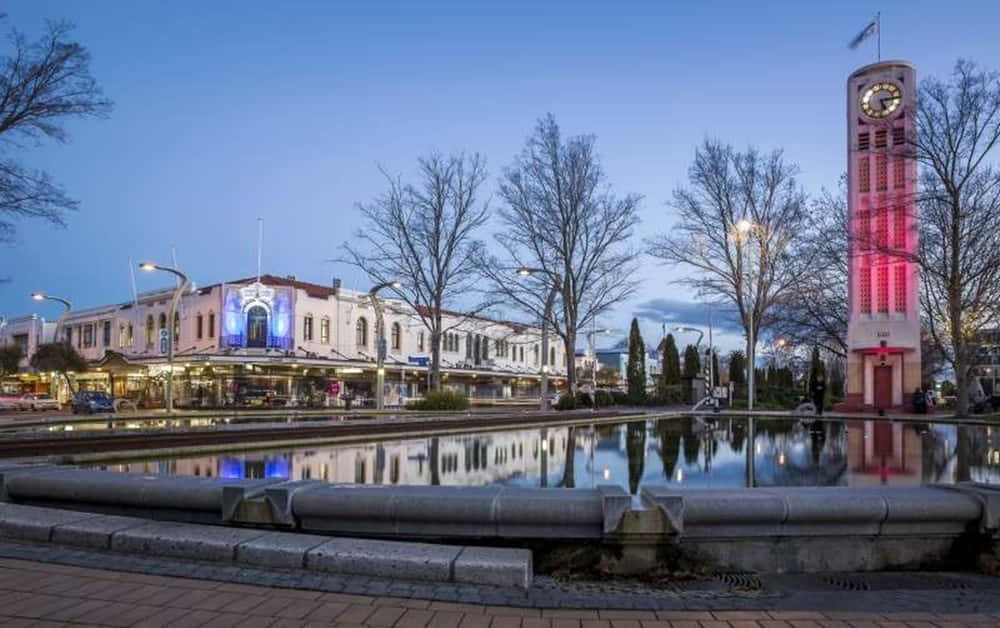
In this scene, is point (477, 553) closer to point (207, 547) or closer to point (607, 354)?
point (207, 547)

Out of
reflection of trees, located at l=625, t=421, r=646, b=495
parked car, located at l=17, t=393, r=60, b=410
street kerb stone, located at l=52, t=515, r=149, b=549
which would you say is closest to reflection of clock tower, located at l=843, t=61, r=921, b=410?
reflection of trees, located at l=625, t=421, r=646, b=495

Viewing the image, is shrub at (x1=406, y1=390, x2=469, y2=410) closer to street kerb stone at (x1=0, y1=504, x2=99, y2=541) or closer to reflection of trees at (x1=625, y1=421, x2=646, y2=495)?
reflection of trees at (x1=625, y1=421, x2=646, y2=495)

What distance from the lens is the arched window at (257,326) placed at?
55.2 meters

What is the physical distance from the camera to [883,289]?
4062cm

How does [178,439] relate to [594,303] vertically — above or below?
below

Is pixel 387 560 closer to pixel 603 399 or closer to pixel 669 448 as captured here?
pixel 669 448

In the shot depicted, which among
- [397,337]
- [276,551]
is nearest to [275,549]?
[276,551]

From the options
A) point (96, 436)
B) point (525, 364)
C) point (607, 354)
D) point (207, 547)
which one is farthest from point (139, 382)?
point (607, 354)

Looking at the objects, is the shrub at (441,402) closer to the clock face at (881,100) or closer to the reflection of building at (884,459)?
the reflection of building at (884,459)

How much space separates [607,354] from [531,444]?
15078 cm

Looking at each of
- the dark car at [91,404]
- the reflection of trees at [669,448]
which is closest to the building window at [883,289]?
the reflection of trees at [669,448]

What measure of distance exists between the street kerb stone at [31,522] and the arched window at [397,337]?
197 feet

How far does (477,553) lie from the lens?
5129 mm

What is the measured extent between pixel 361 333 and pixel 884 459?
175ft
